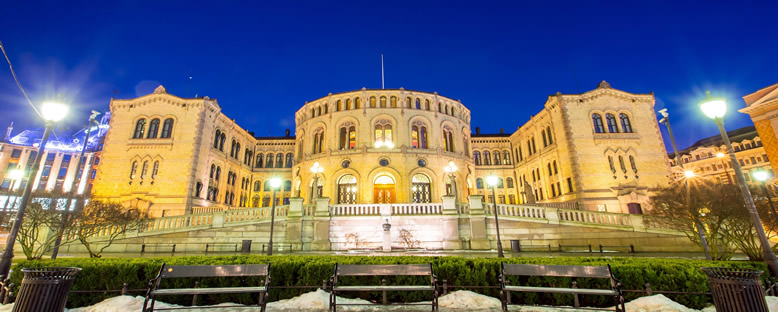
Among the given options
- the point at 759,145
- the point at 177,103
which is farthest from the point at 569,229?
the point at 759,145

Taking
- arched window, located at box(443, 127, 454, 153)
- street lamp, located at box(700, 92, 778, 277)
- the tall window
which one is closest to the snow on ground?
street lamp, located at box(700, 92, 778, 277)

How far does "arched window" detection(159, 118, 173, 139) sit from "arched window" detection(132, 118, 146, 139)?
73.0 inches

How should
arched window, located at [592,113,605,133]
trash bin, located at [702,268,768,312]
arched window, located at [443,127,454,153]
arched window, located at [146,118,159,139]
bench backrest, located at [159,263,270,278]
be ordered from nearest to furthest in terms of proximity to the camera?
trash bin, located at [702,268,768,312]
bench backrest, located at [159,263,270,278]
arched window, located at [146,118,159,139]
arched window, located at [592,113,605,133]
arched window, located at [443,127,454,153]

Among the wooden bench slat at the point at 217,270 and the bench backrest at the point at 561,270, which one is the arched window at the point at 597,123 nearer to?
the bench backrest at the point at 561,270

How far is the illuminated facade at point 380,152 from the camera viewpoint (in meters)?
27.6

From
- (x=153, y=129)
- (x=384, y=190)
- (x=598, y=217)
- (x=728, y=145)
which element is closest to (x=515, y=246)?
(x=598, y=217)

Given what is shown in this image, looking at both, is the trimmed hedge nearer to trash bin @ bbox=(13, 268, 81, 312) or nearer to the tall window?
trash bin @ bbox=(13, 268, 81, 312)

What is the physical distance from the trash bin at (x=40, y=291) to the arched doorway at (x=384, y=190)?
24.4 meters

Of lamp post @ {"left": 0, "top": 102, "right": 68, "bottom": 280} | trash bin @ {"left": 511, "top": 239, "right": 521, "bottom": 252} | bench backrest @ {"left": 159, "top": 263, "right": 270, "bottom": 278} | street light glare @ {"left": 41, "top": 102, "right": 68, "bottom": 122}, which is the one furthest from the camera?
trash bin @ {"left": 511, "top": 239, "right": 521, "bottom": 252}

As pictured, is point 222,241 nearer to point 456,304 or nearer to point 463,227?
point 463,227

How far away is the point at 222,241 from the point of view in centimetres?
1769

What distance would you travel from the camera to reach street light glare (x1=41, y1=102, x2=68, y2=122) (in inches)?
348

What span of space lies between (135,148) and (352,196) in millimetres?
20200

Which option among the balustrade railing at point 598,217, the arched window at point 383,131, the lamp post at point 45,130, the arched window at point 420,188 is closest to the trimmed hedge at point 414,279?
the lamp post at point 45,130
